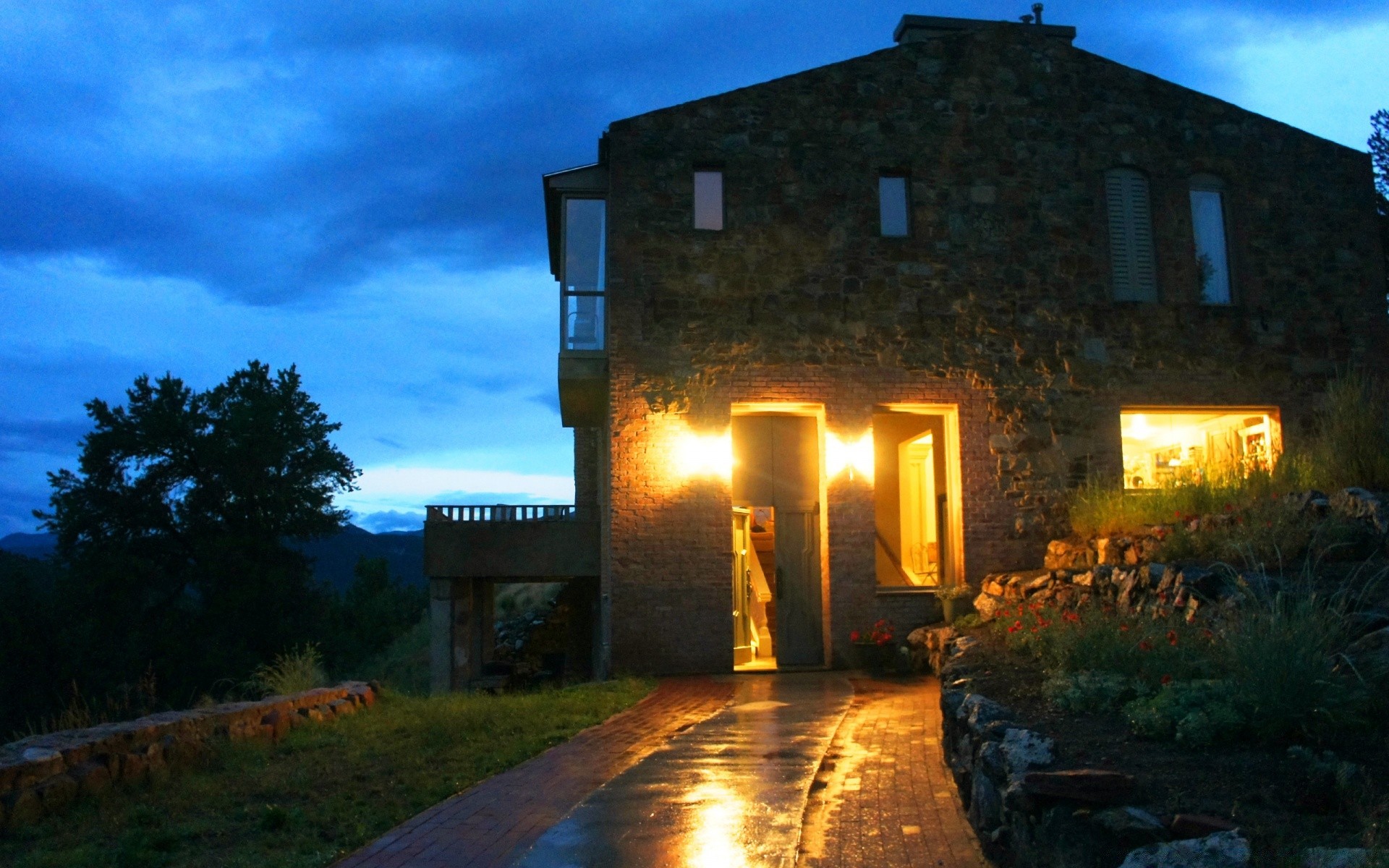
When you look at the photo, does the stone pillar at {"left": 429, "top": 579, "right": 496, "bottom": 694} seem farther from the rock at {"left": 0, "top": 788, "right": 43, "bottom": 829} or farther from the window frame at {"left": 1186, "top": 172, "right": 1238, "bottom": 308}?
the window frame at {"left": 1186, "top": 172, "right": 1238, "bottom": 308}

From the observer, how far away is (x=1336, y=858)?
3.89 m

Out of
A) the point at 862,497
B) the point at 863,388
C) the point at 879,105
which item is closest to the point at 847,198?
the point at 879,105

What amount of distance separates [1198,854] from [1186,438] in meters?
14.0

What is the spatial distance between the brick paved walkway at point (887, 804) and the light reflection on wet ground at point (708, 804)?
0.14 meters

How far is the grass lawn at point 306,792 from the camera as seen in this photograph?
5809mm

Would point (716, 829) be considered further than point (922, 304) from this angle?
No

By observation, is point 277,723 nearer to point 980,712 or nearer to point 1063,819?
point 980,712

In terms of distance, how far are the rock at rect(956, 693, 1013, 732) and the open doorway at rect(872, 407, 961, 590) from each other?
942cm

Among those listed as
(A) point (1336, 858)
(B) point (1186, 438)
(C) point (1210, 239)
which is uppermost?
(C) point (1210, 239)

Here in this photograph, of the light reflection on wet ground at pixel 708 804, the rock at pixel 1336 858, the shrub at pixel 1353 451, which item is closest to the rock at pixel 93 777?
the light reflection on wet ground at pixel 708 804

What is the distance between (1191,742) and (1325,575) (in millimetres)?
3204

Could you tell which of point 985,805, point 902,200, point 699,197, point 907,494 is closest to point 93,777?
point 985,805

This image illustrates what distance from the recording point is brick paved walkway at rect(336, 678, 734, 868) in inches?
220

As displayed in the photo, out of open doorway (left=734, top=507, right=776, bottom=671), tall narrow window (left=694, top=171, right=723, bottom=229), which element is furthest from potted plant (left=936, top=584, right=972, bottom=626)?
tall narrow window (left=694, top=171, right=723, bottom=229)
